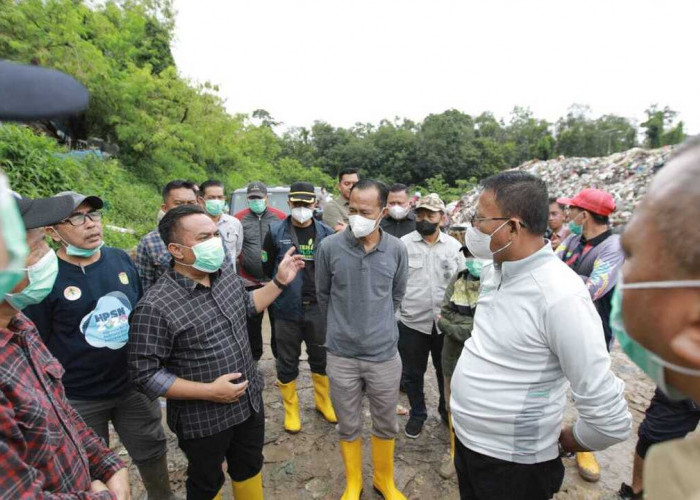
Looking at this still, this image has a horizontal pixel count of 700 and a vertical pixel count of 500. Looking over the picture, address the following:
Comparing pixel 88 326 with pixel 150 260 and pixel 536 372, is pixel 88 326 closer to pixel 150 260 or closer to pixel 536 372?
pixel 150 260

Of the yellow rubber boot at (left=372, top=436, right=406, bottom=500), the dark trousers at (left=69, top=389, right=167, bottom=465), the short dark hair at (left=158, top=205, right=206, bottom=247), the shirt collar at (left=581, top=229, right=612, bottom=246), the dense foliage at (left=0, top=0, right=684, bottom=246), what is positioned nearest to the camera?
the short dark hair at (left=158, top=205, right=206, bottom=247)

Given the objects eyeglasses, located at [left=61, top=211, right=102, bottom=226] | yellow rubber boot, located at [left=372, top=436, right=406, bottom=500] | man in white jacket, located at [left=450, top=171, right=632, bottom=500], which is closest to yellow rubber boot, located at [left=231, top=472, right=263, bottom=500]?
yellow rubber boot, located at [left=372, top=436, right=406, bottom=500]

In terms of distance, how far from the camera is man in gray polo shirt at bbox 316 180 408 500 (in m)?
2.54

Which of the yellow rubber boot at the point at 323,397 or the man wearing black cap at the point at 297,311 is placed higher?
the man wearing black cap at the point at 297,311

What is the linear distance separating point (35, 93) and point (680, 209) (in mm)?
1147

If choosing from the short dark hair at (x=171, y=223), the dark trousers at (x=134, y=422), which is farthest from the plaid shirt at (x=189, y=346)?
the dark trousers at (x=134, y=422)

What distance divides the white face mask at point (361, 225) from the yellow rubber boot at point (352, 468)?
1.49 meters

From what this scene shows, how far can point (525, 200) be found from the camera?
65.5 inches

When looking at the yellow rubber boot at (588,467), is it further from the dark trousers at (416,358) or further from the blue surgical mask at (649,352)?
the blue surgical mask at (649,352)

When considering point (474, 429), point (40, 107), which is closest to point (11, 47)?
point (40, 107)

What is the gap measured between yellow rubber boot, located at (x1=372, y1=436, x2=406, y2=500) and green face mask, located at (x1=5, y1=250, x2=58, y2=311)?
2192 mm

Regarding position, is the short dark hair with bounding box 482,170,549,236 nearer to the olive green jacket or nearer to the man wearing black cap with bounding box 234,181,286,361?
the olive green jacket

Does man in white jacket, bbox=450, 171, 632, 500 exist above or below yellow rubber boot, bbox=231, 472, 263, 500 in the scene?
above

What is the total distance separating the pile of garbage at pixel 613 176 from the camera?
11.3 m
